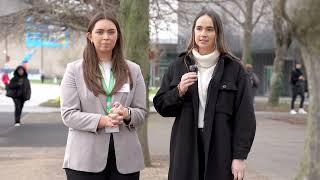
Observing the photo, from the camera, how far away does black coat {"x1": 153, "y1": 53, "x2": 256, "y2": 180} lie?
3.85 meters

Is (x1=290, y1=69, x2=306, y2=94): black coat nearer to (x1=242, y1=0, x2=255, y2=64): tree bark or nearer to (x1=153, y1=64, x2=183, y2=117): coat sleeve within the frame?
(x1=242, y1=0, x2=255, y2=64): tree bark

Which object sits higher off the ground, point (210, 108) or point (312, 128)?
point (210, 108)

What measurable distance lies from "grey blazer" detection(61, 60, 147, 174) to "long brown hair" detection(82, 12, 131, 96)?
0.13 ft

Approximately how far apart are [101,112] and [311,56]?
3.60 metres

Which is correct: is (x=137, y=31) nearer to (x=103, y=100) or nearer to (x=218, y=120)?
(x=103, y=100)

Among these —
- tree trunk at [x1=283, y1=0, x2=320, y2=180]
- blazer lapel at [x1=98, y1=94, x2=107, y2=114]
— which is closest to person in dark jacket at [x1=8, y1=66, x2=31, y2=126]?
tree trunk at [x1=283, y1=0, x2=320, y2=180]

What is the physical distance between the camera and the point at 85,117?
12.4 ft

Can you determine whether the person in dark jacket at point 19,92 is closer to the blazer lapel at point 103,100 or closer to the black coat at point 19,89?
the black coat at point 19,89

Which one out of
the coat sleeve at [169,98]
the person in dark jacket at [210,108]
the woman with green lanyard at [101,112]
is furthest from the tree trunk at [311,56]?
the woman with green lanyard at [101,112]

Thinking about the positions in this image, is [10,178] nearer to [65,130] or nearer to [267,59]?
[65,130]

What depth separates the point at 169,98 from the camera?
153 inches

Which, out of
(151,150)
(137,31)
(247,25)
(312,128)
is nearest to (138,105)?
(312,128)

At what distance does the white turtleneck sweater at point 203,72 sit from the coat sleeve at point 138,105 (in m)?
0.40

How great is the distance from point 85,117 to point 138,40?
5.12 m
